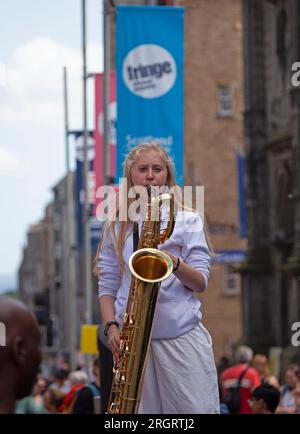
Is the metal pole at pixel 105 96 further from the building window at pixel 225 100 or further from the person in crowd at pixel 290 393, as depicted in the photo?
the building window at pixel 225 100

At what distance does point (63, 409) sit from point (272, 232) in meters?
21.2

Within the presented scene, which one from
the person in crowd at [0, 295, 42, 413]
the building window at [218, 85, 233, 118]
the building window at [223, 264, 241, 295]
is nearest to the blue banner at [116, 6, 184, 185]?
the person in crowd at [0, 295, 42, 413]

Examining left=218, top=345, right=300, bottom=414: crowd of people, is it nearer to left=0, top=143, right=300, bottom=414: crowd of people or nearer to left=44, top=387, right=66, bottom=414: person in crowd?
left=44, top=387, right=66, bottom=414: person in crowd

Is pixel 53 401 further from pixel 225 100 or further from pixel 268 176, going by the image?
pixel 225 100

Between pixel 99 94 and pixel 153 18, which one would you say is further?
pixel 99 94

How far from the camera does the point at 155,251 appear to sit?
577 centimetres

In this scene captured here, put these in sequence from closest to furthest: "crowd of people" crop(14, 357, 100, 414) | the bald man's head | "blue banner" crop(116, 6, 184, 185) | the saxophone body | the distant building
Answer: the bald man's head → the saxophone body → "crowd of people" crop(14, 357, 100, 414) → "blue banner" crop(116, 6, 184, 185) → the distant building

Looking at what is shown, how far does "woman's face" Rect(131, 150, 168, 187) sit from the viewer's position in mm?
6320

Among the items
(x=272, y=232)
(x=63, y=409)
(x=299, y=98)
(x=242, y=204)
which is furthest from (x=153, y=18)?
(x=242, y=204)

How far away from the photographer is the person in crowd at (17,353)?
371cm

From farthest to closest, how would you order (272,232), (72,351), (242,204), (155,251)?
(72,351) → (242,204) → (272,232) → (155,251)

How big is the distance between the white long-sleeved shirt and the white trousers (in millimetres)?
59

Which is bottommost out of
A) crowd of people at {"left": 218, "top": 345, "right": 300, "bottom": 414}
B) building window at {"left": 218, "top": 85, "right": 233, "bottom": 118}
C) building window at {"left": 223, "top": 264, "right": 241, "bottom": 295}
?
building window at {"left": 223, "top": 264, "right": 241, "bottom": 295}
